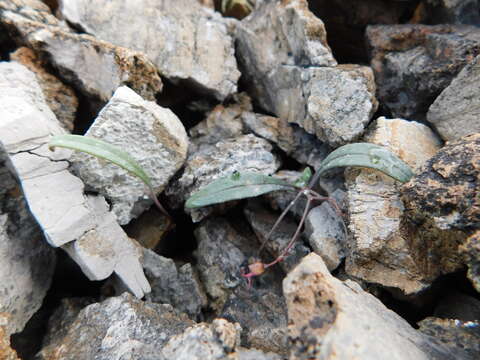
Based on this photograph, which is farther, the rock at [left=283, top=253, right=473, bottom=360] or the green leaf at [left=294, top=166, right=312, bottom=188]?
the green leaf at [left=294, top=166, right=312, bottom=188]

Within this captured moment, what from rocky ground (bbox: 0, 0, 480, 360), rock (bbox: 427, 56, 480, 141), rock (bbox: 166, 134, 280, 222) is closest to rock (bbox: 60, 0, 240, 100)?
rocky ground (bbox: 0, 0, 480, 360)

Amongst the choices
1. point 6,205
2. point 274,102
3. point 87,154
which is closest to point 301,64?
point 274,102

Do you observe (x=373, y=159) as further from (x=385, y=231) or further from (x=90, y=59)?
(x=90, y=59)

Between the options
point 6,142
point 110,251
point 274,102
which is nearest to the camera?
point 6,142

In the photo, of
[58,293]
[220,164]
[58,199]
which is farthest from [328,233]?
[58,293]

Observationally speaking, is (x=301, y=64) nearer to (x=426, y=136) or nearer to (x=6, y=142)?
(x=426, y=136)

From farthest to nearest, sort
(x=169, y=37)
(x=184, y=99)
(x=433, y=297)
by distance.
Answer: (x=184, y=99) → (x=169, y=37) → (x=433, y=297)

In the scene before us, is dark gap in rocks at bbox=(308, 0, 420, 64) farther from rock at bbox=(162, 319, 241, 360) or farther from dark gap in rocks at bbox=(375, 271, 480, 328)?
rock at bbox=(162, 319, 241, 360)
